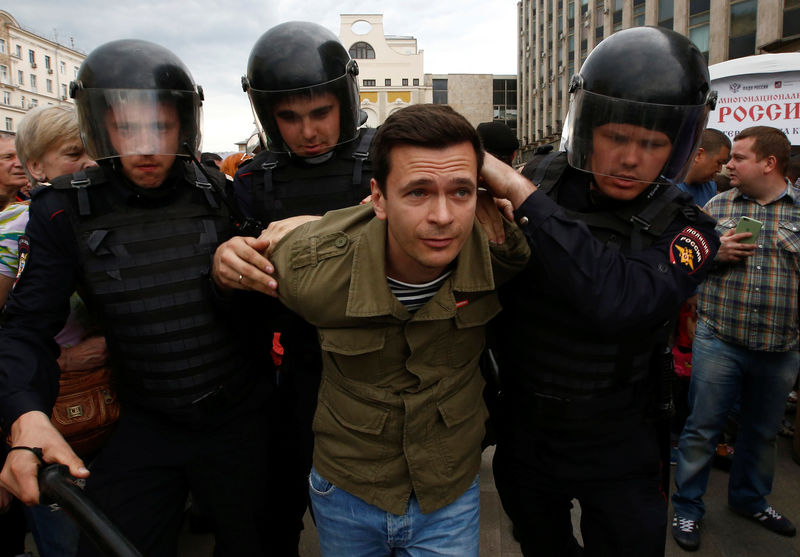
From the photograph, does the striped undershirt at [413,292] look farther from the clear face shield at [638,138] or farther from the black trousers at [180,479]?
the black trousers at [180,479]

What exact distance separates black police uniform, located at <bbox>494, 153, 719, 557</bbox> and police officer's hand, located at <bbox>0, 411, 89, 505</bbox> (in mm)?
1298

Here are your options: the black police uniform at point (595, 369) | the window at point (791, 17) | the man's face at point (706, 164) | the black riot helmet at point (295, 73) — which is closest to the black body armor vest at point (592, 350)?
the black police uniform at point (595, 369)

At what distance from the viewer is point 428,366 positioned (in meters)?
1.50

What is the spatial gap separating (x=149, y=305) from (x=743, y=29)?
2155 cm

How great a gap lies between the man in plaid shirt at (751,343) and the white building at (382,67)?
56.0m

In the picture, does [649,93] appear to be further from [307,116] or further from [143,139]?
[143,139]

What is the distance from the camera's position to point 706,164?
3.70 meters

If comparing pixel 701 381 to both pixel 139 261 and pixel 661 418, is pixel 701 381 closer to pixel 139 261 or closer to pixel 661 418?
pixel 661 418

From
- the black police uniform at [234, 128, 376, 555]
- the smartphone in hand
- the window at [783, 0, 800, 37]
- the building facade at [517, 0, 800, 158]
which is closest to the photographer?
the black police uniform at [234, 128, 376, 555]

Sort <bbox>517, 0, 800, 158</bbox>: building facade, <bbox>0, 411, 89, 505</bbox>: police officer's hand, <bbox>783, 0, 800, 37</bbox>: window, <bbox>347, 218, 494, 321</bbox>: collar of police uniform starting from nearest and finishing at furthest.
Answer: <bbox>0, 411, 89, 505</bbox>: police officer's hand, <bbox>347, 218, 494, 321</bbox>: collar of police uniform, <bbox>783, 0, 800, 37</bbox>: window, <bbox>517, 0, 800, 158</bbox>: building facade

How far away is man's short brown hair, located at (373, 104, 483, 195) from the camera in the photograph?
1.32 metres

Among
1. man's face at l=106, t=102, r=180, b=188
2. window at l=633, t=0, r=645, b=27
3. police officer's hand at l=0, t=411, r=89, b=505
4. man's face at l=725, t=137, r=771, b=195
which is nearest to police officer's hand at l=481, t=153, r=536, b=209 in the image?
man's face at l=106, t=102, r=180, b=188

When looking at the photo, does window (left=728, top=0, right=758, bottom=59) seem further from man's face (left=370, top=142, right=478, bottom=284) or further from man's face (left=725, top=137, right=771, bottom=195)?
man's face (left=370, top=142, right=478, bottom=284)

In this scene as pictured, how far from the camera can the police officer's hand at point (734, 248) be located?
2.67m
